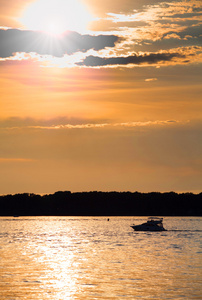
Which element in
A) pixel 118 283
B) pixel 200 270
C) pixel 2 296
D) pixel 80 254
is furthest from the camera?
pixel 80 254

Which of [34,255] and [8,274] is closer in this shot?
[8,274]

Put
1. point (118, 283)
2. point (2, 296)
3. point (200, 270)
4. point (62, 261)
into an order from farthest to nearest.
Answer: point (62, 261), point (200, 270), point (118, 283), point (2, 296)

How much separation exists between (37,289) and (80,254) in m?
51.1

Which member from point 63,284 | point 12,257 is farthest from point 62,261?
point 63,284

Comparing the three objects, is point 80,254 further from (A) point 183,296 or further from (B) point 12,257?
(A) point 183,296

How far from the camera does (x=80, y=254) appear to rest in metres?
120

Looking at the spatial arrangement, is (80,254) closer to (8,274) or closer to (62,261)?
(62,261)

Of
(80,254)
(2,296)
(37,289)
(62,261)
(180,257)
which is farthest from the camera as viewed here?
(80,254)

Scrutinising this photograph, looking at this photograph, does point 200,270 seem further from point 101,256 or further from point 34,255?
point 34,255

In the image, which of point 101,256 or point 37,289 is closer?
point 37,289

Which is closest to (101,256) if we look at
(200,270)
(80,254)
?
(80,254)

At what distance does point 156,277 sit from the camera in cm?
8075

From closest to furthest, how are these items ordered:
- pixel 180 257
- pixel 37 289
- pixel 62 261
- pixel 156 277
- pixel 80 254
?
pixel 37 289, pixel 156 277, pixel 62 261, pixel 180 257, pixel 80 254

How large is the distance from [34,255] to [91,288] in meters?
47.8
